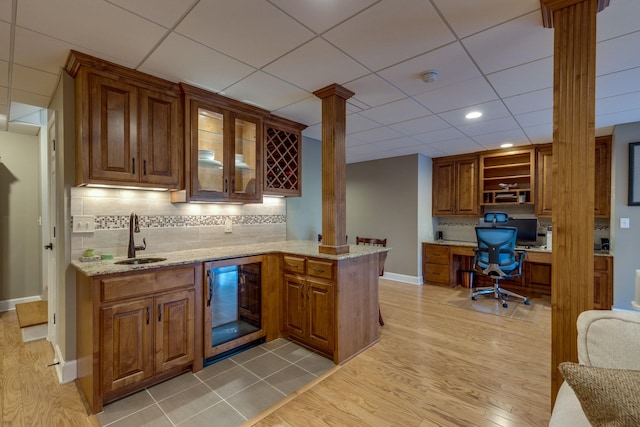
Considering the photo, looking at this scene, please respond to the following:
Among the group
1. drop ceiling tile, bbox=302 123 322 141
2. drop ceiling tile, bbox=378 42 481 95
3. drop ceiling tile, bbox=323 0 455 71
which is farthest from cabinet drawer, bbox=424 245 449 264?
drop ceiling tile, bbox=323 0 455 71

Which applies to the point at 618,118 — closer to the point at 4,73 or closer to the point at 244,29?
the point at 244,29

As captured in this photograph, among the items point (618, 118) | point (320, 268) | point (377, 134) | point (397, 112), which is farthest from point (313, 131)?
point (618, 118)

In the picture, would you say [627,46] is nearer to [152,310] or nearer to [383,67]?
[383,67]

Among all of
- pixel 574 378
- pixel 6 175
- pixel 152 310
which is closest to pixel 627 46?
pixel 574 378

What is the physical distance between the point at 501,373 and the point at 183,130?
333 cm

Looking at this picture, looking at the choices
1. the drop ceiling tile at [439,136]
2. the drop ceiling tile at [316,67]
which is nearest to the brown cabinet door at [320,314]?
the drop ceiling tile at [316,67]

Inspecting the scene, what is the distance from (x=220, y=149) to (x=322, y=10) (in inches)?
63.8

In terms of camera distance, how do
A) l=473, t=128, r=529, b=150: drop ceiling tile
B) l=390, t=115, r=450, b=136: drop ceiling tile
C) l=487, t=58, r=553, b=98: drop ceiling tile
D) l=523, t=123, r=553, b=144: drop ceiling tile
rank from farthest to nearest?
1. l=473, t=128, r=529, b=150: drop ceiling tile
2. l=523, t=123, r=553, b=144: drop ceiling tile
3. l=390, t=115, r=450, b=136: drop ceiling tile
4. l=487, t=58, r=553, b=98: drop ceiling tile

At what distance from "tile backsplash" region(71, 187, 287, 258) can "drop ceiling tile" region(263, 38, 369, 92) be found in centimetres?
154

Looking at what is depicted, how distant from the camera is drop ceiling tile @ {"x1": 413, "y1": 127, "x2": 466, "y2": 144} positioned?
12.9ft

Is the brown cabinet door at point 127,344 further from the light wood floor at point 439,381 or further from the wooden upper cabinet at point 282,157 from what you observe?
the wooden upper cabinet at point 282,157

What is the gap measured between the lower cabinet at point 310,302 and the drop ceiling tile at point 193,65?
5.44ft

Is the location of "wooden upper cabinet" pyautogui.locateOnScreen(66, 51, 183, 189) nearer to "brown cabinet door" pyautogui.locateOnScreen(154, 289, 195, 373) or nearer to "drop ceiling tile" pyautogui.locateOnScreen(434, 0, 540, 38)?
"brown cabinet door" pyautogui.locateOnScreen(154, 289, 195, 373)

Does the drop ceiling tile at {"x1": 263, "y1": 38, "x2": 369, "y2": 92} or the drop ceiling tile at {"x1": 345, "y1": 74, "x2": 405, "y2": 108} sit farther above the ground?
the drop ceiling tile at {"x1": 263, "y1": 38, "x2": 369, "y2": 92}
